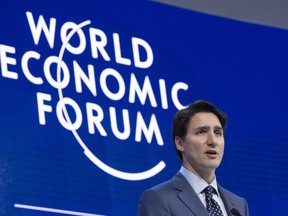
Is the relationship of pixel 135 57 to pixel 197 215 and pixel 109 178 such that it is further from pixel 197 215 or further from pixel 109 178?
pixel 197 215

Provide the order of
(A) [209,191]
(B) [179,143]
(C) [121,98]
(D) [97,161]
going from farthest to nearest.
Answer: (C) [121,98] → (D) [97,161] → (B) [179,143] → (A) [209,191]

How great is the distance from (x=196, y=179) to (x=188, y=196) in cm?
10

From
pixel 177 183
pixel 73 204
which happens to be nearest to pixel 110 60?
pixel 73 204

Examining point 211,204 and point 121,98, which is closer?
point 211,204

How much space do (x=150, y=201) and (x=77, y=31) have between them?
194 cm

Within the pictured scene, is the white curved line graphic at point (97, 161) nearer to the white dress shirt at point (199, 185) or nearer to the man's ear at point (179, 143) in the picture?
the man's ear at point (179, 143)

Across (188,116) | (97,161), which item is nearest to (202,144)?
(188,116)

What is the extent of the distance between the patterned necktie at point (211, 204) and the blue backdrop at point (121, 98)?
144 cm

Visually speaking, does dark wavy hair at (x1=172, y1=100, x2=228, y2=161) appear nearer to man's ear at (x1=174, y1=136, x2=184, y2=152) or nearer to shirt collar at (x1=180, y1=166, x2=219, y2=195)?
man's ear at (x1=174, y1=136, x2=184, y2=152)

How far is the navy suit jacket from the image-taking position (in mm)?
3198

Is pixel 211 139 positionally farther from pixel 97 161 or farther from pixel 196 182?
pixel 97 161

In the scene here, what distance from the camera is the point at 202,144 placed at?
11.0 feet

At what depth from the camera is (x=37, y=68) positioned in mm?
4707

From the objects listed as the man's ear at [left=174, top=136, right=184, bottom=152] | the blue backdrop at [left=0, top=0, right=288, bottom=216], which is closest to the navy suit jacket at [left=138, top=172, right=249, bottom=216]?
the man's ear at [left=174, top=136, right=184, bottom=152]
